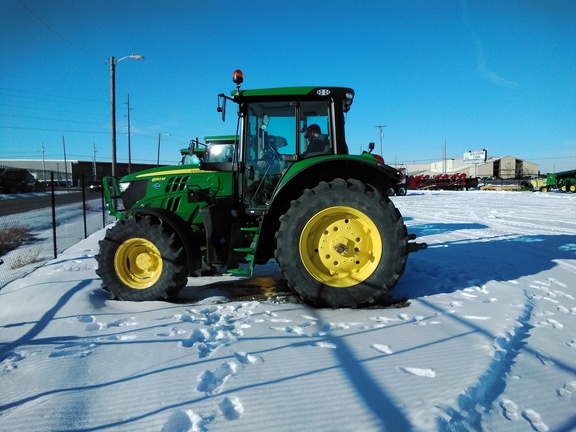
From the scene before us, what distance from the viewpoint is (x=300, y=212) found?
3844 mm

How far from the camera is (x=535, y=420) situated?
1.95 m

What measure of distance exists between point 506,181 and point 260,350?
160 feet

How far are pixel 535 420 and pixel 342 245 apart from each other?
2.21 m

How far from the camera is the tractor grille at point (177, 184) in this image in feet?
15.3

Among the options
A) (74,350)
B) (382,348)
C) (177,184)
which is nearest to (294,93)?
(177,184)

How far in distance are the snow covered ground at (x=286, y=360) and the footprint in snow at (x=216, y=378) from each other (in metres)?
0.01

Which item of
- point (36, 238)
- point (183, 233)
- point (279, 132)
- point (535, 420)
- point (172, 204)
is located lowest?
point (535, 420)

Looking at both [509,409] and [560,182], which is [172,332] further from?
[560,182]

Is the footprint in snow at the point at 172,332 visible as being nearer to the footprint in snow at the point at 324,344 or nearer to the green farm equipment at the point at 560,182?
the footprint in snow at the point at 324,344

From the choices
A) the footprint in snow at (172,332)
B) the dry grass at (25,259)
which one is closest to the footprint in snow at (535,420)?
the footprint in snow at (172,332)

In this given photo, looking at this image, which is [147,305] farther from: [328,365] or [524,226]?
[524,226]

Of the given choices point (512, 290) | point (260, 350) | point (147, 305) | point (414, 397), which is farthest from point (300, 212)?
point (512, 290)

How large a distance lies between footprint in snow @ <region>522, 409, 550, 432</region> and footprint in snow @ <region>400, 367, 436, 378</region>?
51 cm

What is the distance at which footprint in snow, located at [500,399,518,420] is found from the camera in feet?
6.47
